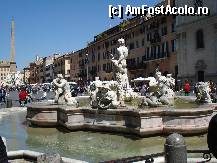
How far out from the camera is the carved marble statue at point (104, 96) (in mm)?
11656

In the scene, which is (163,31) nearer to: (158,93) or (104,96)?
(158,93)

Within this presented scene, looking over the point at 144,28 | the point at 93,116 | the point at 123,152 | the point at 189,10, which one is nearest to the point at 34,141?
the point at 93,116

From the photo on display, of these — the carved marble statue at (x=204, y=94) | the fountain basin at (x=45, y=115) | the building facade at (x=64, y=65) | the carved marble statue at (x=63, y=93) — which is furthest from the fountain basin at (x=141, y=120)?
the building facade at (x=64, y=65)

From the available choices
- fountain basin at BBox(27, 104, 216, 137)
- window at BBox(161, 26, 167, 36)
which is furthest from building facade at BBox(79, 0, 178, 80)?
fountain basin at BBox(27, 104, 216, 137)

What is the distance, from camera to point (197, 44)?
40.6 m

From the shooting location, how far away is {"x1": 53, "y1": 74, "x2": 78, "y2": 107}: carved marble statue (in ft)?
46.4

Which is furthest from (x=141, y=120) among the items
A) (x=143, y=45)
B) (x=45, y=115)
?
(x=143, y=45)

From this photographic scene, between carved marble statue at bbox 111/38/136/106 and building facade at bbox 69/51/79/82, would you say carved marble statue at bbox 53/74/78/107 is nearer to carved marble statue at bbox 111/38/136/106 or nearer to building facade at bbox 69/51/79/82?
carved marble statue at bbox 111/38/136/106

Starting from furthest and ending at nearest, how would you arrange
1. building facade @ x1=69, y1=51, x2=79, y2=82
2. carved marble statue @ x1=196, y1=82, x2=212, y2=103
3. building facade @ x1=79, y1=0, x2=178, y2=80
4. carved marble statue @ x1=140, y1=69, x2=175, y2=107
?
building facade @ x1=69, y1=51, x2=79, y2=82 → building facade @ x1=79, y1=0, x2=178, y2=80 → carved marble statue @ x1=196, y1=82, x2=212, y2=103 → carved marble statue @ x1=140, y1=69, x2=175, y2=107

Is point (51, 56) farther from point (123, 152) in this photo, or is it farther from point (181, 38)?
point (123, 152)

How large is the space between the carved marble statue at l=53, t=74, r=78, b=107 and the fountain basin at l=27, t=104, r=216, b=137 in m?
1.66

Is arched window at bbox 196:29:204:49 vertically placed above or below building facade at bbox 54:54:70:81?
below

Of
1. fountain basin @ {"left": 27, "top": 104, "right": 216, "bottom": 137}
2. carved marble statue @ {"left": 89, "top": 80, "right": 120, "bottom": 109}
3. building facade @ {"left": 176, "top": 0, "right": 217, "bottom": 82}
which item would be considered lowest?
fountain basin @ {"left": 27, "top": 104, "right": 216, "bottom": 137}

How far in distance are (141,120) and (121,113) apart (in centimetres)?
92
